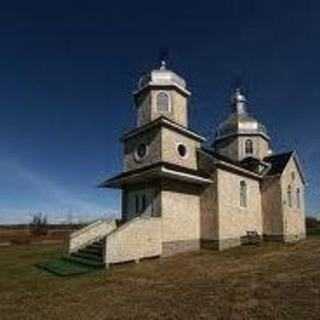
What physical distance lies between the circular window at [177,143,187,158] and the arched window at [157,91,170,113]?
2680 mm

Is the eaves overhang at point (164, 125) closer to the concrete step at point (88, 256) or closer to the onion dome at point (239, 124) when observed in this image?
the concrete step at point (88, 256)

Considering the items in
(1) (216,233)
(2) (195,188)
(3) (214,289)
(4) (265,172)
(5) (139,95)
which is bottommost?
(3) (214,289)

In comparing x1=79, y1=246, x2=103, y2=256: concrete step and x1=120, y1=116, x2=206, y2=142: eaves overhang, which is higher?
x1=120, y1=116, x2=206, y2=142: eaves overhang

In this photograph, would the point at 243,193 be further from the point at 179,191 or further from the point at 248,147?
the point at 248,147

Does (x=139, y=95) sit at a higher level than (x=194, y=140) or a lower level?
higher

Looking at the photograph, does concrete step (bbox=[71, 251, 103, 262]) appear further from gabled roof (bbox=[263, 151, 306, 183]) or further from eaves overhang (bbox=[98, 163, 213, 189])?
gabled roof (bbox=[263, 151, 306, 183])

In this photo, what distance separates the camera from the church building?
22.1 meters

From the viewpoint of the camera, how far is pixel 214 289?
1266 cm

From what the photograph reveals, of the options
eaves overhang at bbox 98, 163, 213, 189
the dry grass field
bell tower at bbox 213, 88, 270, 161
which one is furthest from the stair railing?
bell tower at bbox 213, 88, 270, 161

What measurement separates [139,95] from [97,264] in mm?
12466

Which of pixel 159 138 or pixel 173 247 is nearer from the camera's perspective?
pixel 173 247

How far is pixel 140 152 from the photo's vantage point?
26.1m

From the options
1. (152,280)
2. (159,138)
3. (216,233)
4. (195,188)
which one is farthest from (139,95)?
(152,280)

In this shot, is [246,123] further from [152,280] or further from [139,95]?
[152,280]
